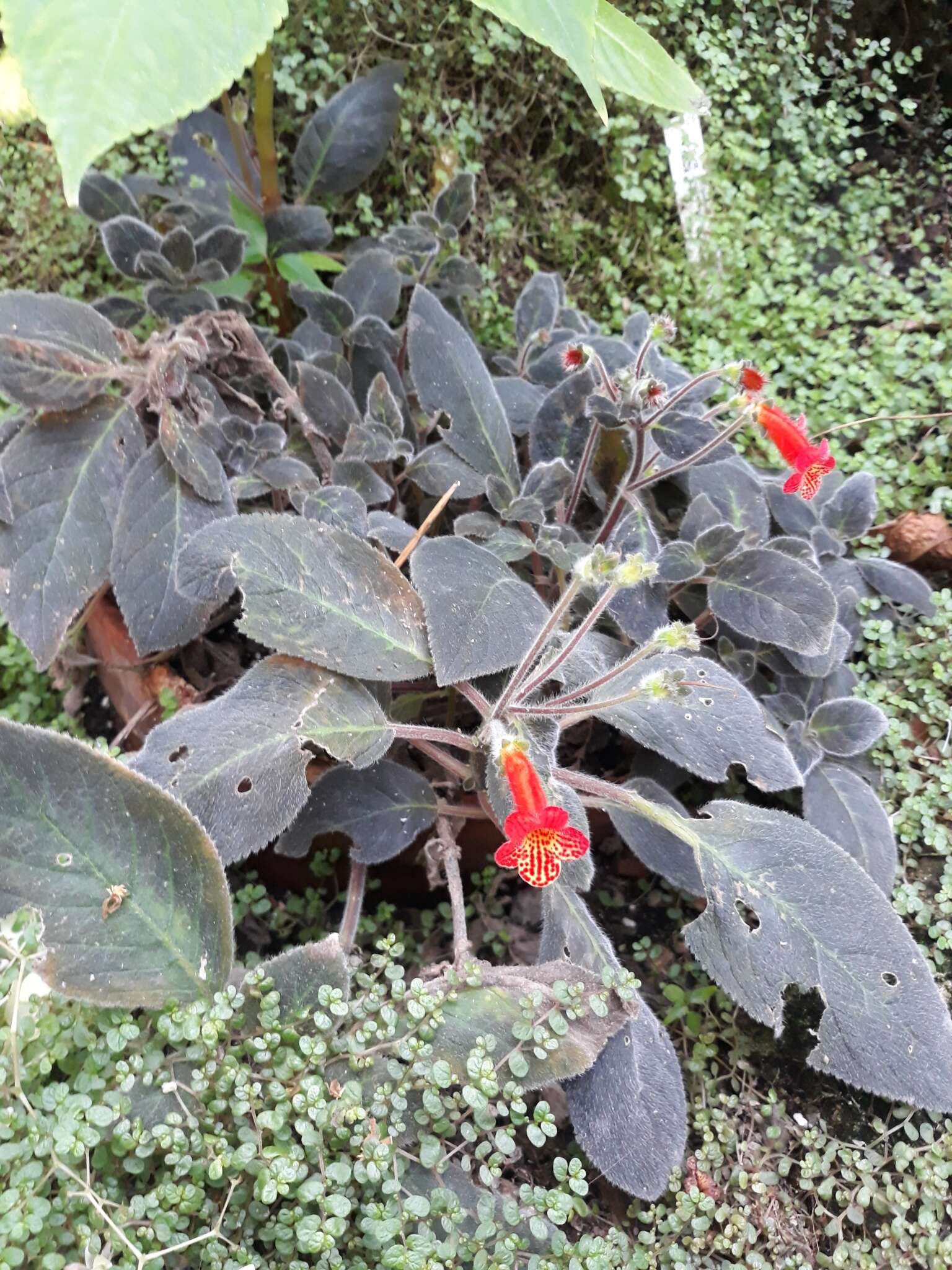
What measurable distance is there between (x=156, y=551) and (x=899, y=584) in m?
0.94

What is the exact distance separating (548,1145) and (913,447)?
1.09 m

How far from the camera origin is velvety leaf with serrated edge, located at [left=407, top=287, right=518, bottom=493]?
43.6 inches

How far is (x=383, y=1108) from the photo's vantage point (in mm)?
650

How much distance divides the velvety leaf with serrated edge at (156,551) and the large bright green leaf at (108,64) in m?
0.51

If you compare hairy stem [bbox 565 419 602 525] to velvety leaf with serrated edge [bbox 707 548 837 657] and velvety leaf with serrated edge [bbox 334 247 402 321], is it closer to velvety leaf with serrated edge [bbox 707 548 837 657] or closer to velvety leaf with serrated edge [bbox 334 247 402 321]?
velvety leaf with serrated edge [bbox 707 548 837 657]

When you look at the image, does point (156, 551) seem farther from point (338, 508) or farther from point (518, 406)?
point (518, 406)

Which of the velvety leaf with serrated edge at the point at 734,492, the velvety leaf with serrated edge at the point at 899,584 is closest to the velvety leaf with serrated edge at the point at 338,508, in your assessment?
the velvety leaf with serrated edge at the point at 734,492

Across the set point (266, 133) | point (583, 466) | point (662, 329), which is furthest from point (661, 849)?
point (266, 133)

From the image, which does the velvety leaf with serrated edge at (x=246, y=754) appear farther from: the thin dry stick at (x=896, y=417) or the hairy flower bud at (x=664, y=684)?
the thin dry stick at (x=896, y=417)

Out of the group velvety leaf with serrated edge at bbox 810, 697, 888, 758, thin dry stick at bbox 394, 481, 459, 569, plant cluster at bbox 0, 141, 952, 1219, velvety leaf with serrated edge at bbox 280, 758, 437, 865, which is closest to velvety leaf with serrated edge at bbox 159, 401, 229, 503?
plant cluster at bbox 0, 141, 952, 1219

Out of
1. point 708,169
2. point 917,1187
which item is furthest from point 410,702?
point 708,169

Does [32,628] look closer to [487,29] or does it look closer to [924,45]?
[487,29]

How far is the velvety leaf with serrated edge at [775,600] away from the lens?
37.7 inches

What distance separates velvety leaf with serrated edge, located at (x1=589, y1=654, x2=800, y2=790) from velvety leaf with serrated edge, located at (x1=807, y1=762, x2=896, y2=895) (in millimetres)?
106
